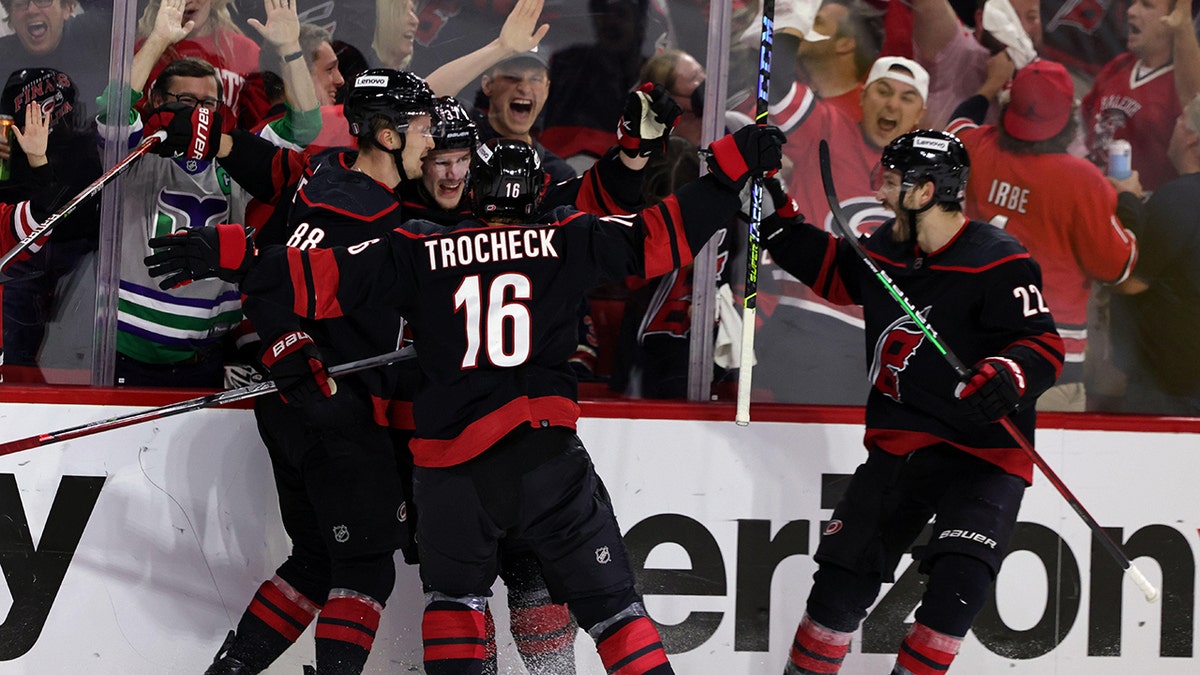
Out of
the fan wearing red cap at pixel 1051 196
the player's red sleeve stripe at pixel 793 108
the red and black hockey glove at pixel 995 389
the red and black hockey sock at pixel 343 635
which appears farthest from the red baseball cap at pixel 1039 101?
the red and black hockey sock at pixel 343 635

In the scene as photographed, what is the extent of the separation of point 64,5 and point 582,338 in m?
1.64

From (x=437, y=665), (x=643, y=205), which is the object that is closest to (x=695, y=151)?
(x=643, y=205)

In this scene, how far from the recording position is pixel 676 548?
10.7ft

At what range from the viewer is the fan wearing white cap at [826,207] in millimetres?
3520

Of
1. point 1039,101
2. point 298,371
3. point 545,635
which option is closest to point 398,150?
point 298,371

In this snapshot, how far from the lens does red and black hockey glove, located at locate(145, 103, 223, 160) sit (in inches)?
123

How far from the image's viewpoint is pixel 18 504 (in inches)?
122

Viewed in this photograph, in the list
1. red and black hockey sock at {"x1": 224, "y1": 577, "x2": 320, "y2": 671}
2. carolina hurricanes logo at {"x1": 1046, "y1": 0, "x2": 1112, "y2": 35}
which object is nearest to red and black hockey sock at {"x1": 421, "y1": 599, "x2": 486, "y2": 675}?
red and black hockey sock at {"x1": 224, "y1": 577, "x2": 320, "y2": 671}

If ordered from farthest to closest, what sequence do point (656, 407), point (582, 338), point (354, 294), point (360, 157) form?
1. point (582, 338)
2. point (656, 407)
3. point (360, 157)
4. point (354, 294)

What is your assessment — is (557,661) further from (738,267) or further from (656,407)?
(738,267)

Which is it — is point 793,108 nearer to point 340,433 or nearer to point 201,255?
point 340,433

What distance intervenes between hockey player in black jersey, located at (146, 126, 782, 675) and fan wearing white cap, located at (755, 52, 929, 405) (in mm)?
943

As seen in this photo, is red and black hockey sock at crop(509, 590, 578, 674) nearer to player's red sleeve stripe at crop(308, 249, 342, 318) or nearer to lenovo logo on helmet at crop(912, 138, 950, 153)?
player's red sleeve stripe at crop(308, 249, 342, 318)

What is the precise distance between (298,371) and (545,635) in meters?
0.86
